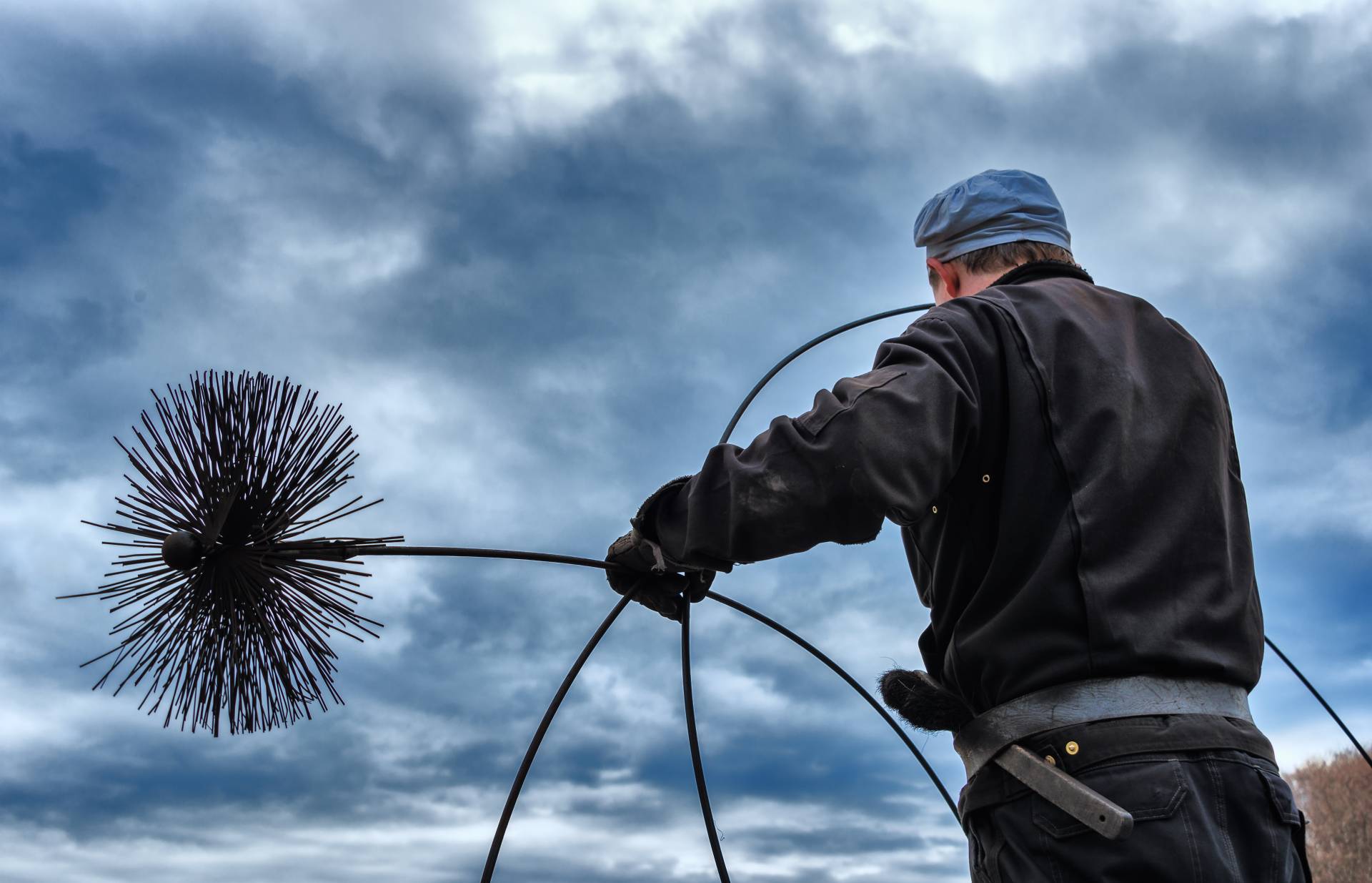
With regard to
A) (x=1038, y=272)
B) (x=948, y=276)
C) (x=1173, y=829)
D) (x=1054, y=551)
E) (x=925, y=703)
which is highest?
(x=948, y=276)

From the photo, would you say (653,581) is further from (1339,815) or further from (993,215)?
(1339,815)

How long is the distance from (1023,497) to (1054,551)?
12cm

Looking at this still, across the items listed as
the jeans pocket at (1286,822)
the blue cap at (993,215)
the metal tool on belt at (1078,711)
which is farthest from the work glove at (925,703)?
the blue cap at (993,215)

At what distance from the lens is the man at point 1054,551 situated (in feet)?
6.28

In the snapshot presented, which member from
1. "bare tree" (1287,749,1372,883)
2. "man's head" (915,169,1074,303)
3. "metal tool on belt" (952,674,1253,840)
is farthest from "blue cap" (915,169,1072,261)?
"bare tree" (1287,749,1372,883)

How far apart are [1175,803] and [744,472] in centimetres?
90

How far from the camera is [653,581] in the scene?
2510 mm

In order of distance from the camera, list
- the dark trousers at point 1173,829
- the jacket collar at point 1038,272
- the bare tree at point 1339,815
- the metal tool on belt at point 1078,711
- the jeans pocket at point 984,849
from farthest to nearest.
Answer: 1. the bare tree at point 1339,815
2. the jacket collar at point 1038,272
3. the jeans pocket at point 984,849
4. the metal tool on belt at point 1078,711
5. the dark trousers at point 1173,829

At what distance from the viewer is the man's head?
2.68 meters

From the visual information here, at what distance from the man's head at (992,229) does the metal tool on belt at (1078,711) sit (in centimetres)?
103

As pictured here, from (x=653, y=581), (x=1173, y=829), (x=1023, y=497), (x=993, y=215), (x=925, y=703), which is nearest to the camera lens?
(x=1173, y=829)

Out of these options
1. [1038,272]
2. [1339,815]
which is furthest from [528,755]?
[1339,815]

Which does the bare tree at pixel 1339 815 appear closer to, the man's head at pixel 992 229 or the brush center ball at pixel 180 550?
the man's head at pixel 992 229

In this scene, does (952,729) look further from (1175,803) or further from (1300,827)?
(1300,827)
